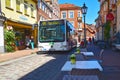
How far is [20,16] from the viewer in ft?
103

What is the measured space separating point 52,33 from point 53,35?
19cm

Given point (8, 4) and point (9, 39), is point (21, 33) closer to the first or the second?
Result: point (8, 4)

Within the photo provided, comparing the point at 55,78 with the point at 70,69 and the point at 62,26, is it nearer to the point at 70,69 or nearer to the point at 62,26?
the point at 70,69

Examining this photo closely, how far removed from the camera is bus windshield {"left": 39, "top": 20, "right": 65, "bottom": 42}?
78.5ft

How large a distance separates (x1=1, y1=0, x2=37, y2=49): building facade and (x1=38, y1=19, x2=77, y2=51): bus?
161 inches

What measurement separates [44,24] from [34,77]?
1411cm

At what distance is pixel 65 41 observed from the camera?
23797 millimetres

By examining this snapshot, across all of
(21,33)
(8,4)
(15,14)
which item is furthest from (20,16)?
(8,4)

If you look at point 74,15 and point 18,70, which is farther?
point 74,15

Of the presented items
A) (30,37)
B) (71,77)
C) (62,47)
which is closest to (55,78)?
(71,77)

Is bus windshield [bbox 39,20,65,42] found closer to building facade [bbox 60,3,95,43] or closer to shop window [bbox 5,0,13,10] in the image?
shop window [bbox 5,0,13,10]

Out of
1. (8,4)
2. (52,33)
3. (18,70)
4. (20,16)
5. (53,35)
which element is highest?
(8,4)

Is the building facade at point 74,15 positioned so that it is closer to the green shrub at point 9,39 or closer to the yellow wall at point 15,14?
the yellow wall at point 15,14

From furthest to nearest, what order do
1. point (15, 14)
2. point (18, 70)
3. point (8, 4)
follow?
point (15, 14) < point (8, 4) < point (18, 70)
